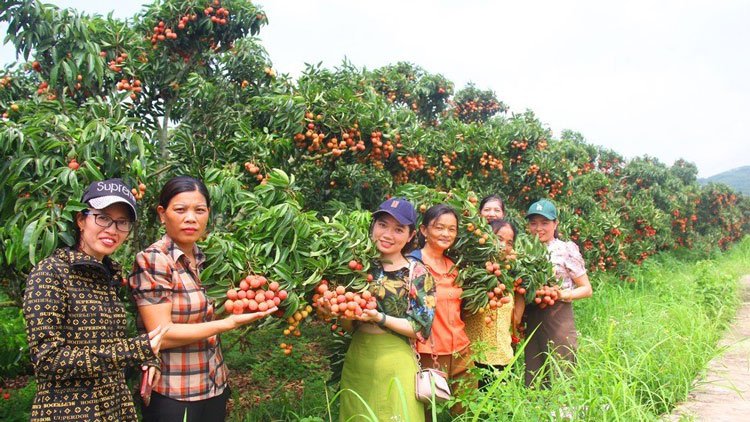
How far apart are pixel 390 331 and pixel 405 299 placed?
0.15m

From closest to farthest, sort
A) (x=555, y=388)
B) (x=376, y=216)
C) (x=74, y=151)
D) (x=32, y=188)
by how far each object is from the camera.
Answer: (x=32, y=188), (x=74, y=151), (x=376, y=216), (x=555, y=388)

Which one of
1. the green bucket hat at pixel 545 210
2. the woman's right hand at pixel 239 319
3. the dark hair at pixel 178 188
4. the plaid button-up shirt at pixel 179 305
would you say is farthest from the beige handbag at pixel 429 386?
the green bucket hat at pixel 545 210

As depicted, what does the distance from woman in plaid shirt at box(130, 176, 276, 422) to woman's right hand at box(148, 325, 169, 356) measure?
0.05m

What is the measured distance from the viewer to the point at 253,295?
1.96 metres

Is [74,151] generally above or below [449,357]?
above

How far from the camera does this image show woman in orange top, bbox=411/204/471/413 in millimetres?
2633

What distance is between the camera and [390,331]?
235 centimetres

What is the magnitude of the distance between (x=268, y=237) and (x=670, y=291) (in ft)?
20.5

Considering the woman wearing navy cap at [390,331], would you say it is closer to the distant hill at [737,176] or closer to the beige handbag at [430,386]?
the beige handbag at [430,386]

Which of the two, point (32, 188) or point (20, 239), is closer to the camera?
point (20, 239)

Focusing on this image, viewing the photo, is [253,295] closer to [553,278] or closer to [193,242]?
[193,242]

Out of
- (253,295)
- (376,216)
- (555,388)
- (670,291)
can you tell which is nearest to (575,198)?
(670,291)

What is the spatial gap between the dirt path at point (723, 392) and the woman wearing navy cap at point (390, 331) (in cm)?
Answer: 154

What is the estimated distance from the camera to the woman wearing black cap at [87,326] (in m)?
1.52
